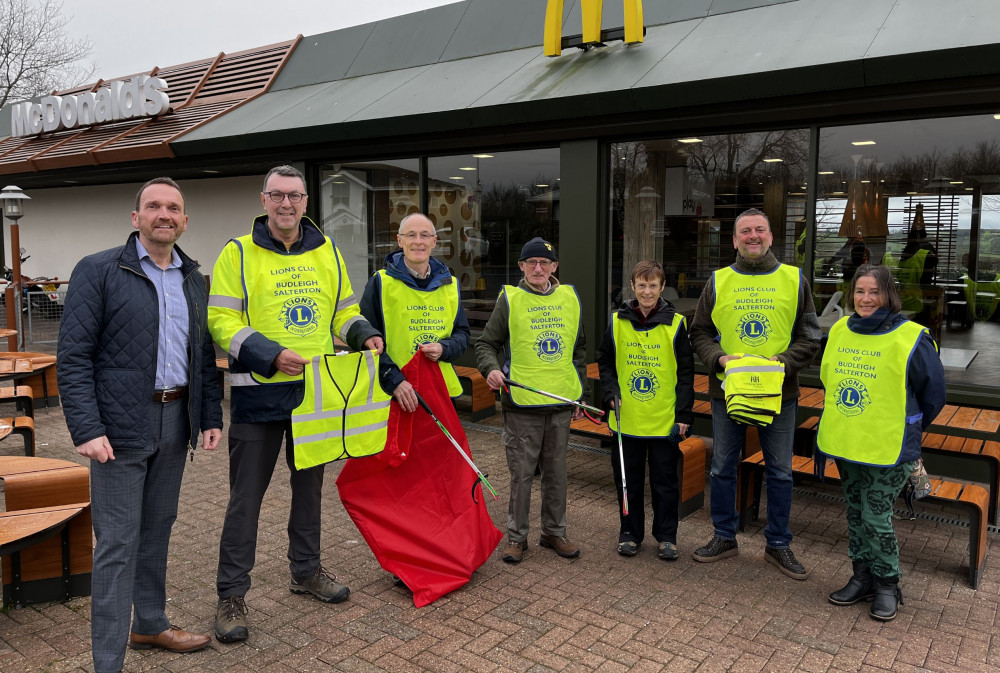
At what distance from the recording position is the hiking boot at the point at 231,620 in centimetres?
355

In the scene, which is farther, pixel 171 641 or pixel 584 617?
pixel 584 617

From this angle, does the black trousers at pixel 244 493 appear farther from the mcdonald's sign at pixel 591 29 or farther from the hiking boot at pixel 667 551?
the mcdonald's sign at pixel 591 29

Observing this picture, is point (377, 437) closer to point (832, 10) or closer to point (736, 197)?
point (736, 197)

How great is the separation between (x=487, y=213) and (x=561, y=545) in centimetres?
523

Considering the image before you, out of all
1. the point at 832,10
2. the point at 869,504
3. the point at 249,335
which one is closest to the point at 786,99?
the point at 832,10

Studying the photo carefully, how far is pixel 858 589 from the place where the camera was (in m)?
4.03

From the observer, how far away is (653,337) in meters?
4.52

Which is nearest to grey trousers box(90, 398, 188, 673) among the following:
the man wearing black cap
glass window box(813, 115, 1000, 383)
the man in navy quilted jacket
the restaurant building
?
the man in navy quilted jacket

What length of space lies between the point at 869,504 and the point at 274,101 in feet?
31.9

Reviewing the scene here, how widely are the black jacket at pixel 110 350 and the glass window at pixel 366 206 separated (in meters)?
6.46

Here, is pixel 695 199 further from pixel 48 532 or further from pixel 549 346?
pixel 48 532

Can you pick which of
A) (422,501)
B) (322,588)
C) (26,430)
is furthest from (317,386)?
(26,430)

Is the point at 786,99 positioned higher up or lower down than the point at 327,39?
lower down

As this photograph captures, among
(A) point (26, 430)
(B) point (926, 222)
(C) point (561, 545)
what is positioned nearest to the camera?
(C) point (561, 545)
